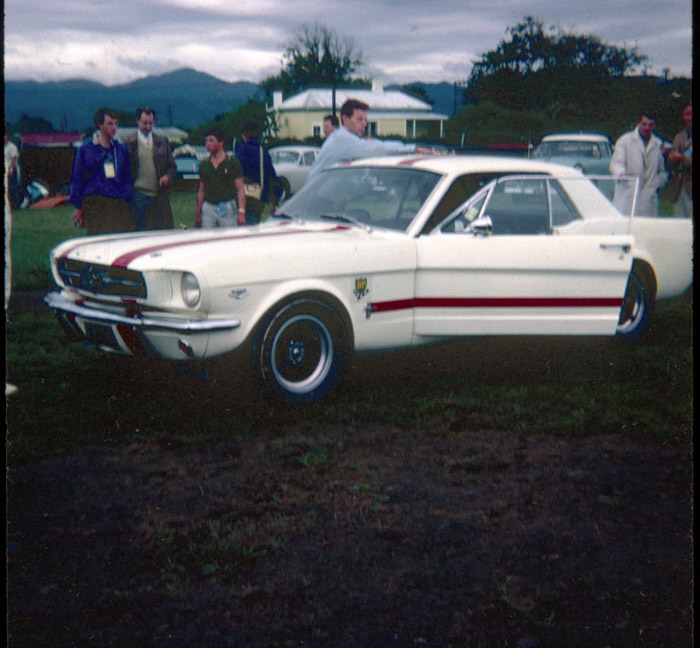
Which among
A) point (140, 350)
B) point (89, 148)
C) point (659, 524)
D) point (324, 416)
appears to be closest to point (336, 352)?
point (324, 416)

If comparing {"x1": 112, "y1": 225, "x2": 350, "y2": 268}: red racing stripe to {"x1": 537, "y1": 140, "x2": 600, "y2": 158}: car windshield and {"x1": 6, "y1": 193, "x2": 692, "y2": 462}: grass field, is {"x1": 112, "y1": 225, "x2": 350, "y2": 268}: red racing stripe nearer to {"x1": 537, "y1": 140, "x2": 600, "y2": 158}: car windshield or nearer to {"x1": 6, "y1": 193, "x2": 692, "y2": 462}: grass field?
{"x1": 6, "y1": 193, "x2": 692, "y2": 462}: grass field

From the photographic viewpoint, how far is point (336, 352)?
17.4 feet

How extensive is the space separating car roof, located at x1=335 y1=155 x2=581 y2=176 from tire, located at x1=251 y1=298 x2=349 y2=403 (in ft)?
4.50

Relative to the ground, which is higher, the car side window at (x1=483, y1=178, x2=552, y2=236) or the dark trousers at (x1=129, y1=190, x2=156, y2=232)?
the car side window at (x1=483, y1=178, x2=552, y2=236)

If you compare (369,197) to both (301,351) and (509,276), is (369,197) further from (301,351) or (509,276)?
(301,351)

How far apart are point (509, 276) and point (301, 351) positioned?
1.45 m

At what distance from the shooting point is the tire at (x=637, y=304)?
689 cm

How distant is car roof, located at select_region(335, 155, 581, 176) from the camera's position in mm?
5898

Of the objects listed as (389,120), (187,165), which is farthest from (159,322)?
(389,120)

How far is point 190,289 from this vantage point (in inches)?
189

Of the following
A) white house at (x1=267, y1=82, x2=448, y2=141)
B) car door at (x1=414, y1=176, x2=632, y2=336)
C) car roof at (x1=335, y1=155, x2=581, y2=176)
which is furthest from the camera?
white house at (x1=267, y1=82, x2=448, y2=141)

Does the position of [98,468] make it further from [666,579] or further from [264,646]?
[666,579]

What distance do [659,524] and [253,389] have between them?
9.06ft

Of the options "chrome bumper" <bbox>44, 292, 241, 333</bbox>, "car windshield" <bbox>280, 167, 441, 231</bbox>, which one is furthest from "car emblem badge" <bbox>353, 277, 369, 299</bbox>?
"chrome bumper" <bbox>44, 292, 241, 333</bbox>
